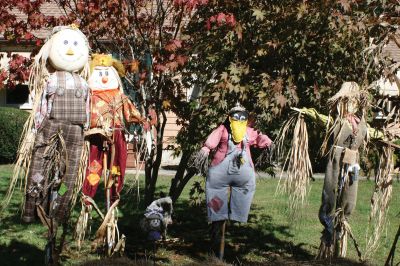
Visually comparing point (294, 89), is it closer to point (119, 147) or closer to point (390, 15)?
point (390, 15)

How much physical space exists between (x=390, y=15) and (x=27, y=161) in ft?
11.8

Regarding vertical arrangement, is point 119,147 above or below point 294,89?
below

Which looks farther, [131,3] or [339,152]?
[131,3]

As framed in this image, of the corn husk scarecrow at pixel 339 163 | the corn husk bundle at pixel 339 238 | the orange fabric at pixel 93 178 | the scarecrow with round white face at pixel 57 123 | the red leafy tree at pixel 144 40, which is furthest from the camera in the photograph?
the red leafy tree at pixel 144 40

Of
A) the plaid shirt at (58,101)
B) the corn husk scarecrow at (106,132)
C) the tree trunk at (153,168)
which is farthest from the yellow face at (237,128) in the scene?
the tree trunk at (153,168)

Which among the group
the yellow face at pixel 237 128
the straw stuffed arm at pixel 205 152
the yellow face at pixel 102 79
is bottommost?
the straw stuffed arm at pixel 205 152

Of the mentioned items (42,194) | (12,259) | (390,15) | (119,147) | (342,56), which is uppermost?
(390,15)

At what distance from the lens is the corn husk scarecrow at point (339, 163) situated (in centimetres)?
521

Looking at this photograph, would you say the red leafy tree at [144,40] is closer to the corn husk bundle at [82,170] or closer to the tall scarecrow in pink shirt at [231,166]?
the tall scarecrow in pink shirt at [231,166]

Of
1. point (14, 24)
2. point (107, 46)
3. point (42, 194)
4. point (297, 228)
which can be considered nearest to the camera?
point (42, 194)

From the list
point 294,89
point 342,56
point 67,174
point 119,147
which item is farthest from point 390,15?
point 67,174

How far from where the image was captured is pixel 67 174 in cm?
515

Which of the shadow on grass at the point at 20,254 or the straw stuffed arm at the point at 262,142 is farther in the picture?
the shadow on grass at the point at 20,254

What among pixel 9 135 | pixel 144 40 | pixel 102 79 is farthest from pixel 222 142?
pixel 9 135
